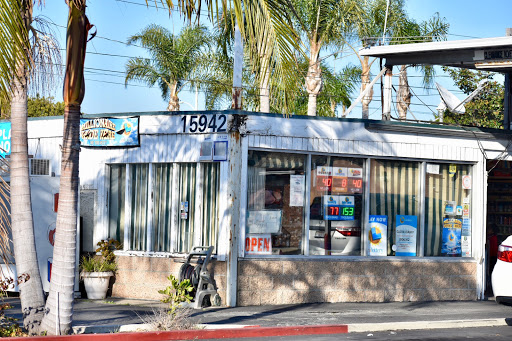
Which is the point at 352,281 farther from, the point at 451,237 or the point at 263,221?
the point at 451,237

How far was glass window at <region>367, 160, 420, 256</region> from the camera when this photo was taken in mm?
14758

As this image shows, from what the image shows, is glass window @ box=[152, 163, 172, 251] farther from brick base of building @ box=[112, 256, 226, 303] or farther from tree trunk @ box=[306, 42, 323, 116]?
tree trunk @ box=[306, 42, 323, 116]

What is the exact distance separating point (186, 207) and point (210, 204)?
606 mm

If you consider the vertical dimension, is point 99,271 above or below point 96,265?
below

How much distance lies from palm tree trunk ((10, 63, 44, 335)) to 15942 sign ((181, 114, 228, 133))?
4.59 meters

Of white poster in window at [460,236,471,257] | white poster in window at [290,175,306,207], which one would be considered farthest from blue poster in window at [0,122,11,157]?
→ white poster in window at [460,236,471,257]

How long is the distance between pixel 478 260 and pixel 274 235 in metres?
4.69

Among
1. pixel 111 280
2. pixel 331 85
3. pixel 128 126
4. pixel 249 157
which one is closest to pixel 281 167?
pixel 249 157

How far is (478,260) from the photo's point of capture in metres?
15.4

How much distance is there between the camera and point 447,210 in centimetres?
1549

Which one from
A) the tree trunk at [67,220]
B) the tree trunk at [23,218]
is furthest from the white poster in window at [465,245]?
the tree trunk at [23,218]

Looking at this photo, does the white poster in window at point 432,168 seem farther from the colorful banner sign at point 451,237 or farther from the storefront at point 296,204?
the colorful banner sign at point 451,237

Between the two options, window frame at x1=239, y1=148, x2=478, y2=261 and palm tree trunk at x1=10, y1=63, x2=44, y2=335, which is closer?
palm tree trunk at x1=10, y1=63, x2=44, y2=335

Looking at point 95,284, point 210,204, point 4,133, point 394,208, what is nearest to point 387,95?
point 394,208
